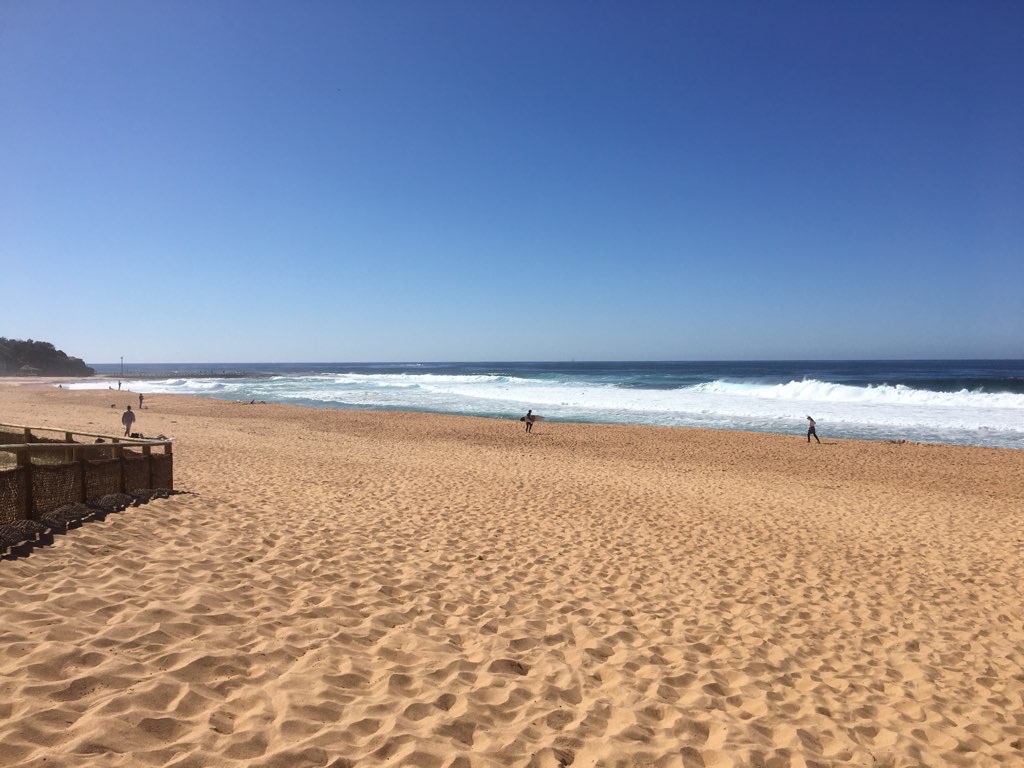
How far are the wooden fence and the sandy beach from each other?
544 millimetres

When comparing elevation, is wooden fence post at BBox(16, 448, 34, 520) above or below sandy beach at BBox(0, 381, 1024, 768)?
above

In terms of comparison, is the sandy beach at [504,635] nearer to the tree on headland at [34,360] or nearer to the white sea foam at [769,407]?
the white sea foam at [769,407]

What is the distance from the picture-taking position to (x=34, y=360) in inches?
3479

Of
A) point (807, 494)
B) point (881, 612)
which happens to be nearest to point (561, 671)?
point (881, 612)

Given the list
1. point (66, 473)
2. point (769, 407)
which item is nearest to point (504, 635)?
point (66, 473)

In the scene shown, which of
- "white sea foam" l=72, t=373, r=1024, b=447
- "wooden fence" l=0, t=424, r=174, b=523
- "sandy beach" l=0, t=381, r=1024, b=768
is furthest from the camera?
"white sea foam" l=72, t=373, r=1024, b=447

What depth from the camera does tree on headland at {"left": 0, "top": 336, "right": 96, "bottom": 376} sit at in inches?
3324

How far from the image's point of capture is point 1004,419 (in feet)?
96.2

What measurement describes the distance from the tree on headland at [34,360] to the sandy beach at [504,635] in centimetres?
10028

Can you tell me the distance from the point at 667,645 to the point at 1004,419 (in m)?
34.1

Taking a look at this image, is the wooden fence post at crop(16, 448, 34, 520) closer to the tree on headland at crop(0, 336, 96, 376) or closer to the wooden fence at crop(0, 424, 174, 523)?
the wooden fence at crop(0, 424, 174, 523)

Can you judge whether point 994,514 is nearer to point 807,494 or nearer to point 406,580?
point 807,494

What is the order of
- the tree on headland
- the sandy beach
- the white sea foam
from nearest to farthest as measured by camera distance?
the sandy beach
the white sea foam
the tree on headland

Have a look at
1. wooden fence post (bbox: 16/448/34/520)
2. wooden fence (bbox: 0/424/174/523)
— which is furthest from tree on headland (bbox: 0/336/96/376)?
wooden fence post (bbox: 16/448/34/520)
